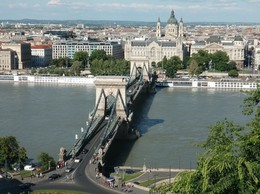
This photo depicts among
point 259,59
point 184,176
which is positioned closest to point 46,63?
point 259,59

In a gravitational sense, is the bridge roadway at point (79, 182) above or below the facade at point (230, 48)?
below

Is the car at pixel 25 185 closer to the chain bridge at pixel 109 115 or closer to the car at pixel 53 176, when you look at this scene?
the car at pixel 53 176

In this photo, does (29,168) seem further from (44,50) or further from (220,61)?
(44,50)

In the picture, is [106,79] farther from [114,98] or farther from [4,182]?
[4,182]

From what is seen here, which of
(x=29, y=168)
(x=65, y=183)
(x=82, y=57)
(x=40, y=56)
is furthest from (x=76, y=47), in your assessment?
(x=65, y=183)

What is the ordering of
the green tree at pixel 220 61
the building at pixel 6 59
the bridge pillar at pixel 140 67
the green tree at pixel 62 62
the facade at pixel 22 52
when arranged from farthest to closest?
the green tree at pixel 62 62, the facade at pixel 22 52, the building at pixel 6 59, the green tree at pixel 220 61, the bridge pillar at pixel 140 67

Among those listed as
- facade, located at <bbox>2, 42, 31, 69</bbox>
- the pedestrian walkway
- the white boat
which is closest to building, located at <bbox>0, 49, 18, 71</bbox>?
facade, located at <bbox>2, 42, 31, 69</bbox>

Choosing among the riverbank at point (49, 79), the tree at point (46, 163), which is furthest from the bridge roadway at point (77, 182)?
the riverbank at point (49, 79)
